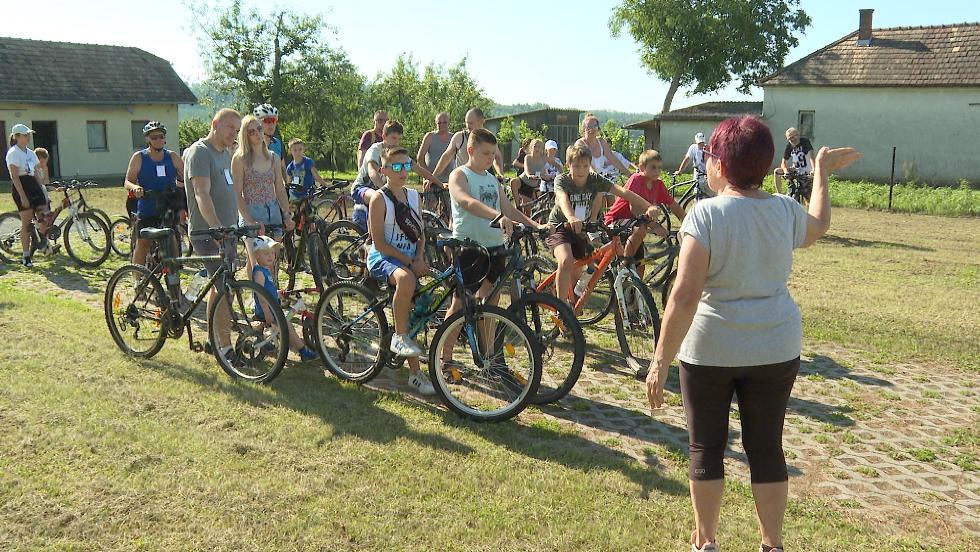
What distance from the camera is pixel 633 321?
6.90 meters

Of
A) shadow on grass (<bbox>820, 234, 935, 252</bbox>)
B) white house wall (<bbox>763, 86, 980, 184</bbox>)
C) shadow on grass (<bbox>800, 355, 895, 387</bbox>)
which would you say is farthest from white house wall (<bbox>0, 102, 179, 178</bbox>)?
shadow on grass (<bbox>800, 355, 895, 387</bbox>)

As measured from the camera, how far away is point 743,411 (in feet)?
11.5

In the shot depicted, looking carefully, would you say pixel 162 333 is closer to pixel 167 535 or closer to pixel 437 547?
pixel 167 535

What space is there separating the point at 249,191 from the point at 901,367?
5.57m

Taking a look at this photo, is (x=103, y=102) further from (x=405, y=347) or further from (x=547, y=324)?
(x=547, y=324)

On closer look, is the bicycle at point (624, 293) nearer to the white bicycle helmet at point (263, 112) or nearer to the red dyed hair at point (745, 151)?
the white bicycle helmet at point (263, 112)

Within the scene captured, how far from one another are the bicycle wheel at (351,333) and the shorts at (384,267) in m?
0.18

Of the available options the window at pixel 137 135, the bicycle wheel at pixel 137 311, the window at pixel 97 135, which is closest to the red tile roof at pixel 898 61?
the window at pixel 137 135

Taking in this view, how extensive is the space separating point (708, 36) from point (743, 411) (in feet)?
181

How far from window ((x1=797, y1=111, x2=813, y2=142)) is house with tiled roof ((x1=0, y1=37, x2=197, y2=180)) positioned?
27.2 m

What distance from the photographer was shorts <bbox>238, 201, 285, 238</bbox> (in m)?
7.07

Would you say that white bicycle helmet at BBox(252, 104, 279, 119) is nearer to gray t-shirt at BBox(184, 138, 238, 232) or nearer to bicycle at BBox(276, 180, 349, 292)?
gray t-shirt at BBox(184, 138, 238, 232)

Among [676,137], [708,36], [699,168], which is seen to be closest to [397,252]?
[699,168]

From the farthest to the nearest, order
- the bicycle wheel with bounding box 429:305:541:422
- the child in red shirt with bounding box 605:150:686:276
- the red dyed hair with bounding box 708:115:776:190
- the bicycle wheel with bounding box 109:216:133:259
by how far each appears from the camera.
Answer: the bicycle wheel with bounding box 109:216:133:259
the child in red shirt with bounding box 605:150:686:276
the bicycle wheel with bounding box 429:305:541:422
the red dyed hair with bounding box 708:115:776:190
